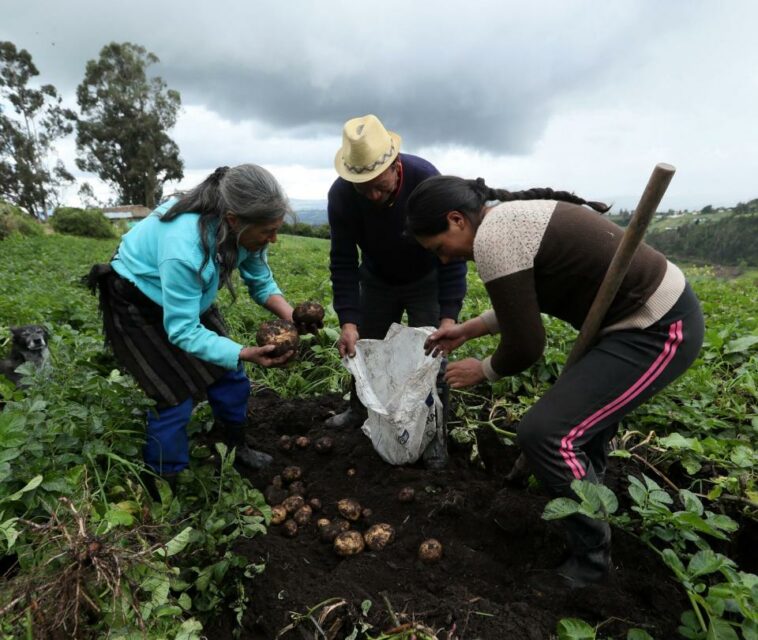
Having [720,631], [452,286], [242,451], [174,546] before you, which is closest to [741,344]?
[452,286]

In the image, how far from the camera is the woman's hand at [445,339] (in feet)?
7.23

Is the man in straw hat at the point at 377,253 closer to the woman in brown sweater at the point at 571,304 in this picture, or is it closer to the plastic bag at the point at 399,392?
the plastic bag at the point at 399,392

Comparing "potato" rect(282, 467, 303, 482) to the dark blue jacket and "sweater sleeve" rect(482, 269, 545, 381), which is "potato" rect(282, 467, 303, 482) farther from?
"sweater sleeve" rect(482, 269, 545, 381)

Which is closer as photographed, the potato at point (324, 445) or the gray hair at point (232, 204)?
the gray hair at point (232, 204)

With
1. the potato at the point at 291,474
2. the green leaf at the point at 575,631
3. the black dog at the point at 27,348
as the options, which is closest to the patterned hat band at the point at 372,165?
the potato at the point at 291,474

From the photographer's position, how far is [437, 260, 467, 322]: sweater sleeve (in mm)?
2818

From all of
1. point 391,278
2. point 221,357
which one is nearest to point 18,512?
point 221,357

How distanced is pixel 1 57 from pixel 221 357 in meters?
36.1

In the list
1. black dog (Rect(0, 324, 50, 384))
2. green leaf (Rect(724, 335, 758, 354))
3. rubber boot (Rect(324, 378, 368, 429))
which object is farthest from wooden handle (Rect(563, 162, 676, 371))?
black dog (Rect(0, 324, 50, 384))

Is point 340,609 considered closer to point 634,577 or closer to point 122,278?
point 634,577

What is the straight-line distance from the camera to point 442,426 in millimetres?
2547

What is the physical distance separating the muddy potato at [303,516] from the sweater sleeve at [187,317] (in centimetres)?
72

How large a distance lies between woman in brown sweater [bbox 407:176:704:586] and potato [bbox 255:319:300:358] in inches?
33.8

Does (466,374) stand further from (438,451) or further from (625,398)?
(438,451)
